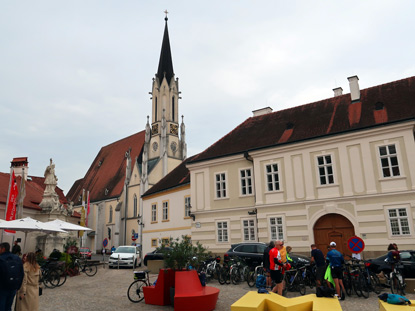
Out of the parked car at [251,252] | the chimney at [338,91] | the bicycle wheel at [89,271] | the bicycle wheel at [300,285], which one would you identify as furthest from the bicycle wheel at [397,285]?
the chimney at [338,91]

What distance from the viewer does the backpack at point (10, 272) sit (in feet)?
22.6

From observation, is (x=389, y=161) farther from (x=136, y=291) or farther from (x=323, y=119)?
(x=136, y=291)

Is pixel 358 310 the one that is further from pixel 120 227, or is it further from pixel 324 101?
pixel 120 227

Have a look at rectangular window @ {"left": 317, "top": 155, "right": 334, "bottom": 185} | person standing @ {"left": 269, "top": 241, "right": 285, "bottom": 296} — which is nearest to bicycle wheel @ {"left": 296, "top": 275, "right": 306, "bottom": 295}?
person standing @ {"left": 269, "top": 241, "right": 285, "bottom": 296}

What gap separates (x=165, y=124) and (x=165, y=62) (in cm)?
1338

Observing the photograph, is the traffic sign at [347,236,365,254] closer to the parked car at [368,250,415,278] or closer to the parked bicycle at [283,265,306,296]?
the parked car at [368,250,415,278]

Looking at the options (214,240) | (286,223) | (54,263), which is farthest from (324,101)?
(54,263)

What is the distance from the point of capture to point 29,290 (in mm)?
7918

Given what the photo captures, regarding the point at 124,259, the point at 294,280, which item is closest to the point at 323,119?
the point at 294,280

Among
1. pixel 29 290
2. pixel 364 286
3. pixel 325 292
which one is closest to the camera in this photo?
pixel 325 292

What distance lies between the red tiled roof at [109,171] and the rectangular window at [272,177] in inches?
1457

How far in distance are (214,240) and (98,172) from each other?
46.5 metres

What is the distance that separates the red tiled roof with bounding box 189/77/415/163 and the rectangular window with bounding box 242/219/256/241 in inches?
180

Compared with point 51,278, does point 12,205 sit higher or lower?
higher
